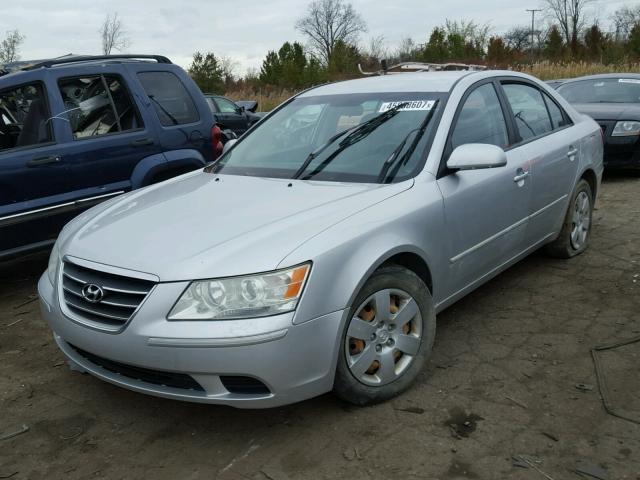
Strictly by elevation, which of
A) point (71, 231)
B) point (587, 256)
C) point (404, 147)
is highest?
point (404, 147)

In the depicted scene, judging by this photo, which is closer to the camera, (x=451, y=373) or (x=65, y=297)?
(x=65, y=297)

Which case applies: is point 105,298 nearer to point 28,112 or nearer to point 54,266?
point 54,266

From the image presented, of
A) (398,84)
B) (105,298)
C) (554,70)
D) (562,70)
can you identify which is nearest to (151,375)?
(105,298)

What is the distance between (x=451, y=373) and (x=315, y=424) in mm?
859

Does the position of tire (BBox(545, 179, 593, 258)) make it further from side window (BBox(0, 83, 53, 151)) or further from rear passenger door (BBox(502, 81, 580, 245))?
side window (BBox(0, 83, 53, 151))

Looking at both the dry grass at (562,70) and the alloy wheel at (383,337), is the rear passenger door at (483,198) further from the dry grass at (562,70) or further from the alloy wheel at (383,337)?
the dry grass at (562,70)

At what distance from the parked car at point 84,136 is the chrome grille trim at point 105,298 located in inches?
83.6

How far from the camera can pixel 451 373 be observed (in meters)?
3.42

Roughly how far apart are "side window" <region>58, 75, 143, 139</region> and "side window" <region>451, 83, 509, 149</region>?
9.98 ft

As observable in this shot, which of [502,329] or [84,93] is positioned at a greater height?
[84,93]

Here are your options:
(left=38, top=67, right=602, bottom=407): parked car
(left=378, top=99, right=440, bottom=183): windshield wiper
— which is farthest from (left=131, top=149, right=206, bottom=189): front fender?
(left=378, top=99, right=440, bottom=183): windshield wiper

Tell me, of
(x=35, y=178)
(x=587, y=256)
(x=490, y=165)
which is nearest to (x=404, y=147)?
(x=490, y=165)

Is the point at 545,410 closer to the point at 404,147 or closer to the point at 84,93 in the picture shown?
the point at 404,147

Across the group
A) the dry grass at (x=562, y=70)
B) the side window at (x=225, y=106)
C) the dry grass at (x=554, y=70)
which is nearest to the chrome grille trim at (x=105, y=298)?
the side window at (x=225, y=106)
